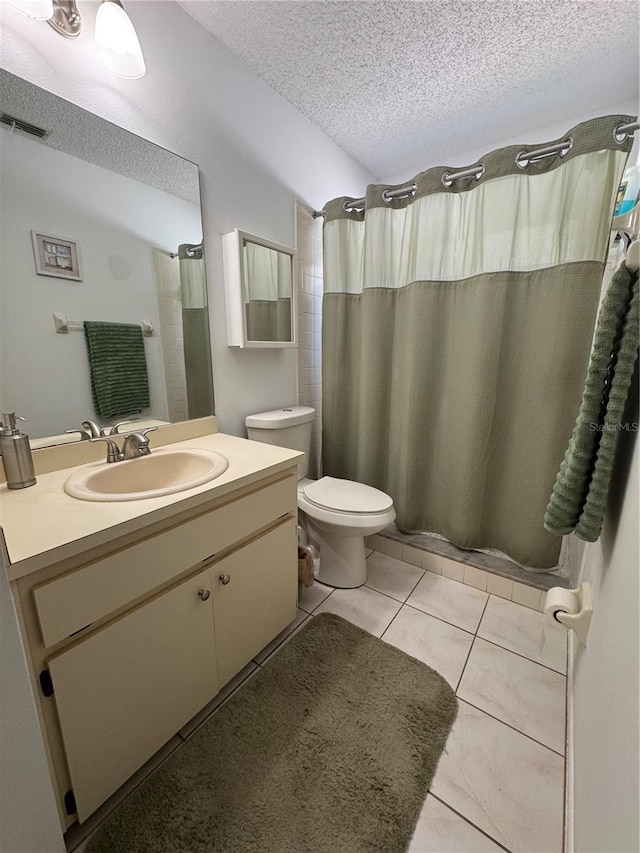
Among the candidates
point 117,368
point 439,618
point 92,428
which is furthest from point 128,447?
point 439,618

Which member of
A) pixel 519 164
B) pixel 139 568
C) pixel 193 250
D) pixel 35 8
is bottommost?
pixel 139 568

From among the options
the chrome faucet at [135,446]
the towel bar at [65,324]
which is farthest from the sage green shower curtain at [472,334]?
the towel bar at [65,324]

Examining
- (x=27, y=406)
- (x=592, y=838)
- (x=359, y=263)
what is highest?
(x=359, y=263)

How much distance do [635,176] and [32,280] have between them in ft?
6.76

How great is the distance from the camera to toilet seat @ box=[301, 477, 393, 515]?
4.98ft

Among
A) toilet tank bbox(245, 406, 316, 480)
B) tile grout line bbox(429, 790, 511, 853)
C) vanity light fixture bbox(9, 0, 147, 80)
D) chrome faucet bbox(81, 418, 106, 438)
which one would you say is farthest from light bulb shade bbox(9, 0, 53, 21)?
tile grout line bbox(429, 790, 511, 853)

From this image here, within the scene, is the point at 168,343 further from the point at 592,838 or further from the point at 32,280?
the point at 592,838

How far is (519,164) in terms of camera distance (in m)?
1.41

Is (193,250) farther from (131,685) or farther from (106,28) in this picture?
(131,685)

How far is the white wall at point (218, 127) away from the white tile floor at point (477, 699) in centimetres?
108

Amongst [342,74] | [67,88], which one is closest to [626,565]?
[67,88]

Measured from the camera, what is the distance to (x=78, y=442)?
3.72 ft

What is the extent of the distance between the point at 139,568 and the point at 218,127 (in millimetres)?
1715

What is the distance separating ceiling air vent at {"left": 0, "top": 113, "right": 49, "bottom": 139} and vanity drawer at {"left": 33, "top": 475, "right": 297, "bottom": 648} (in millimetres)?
1194
